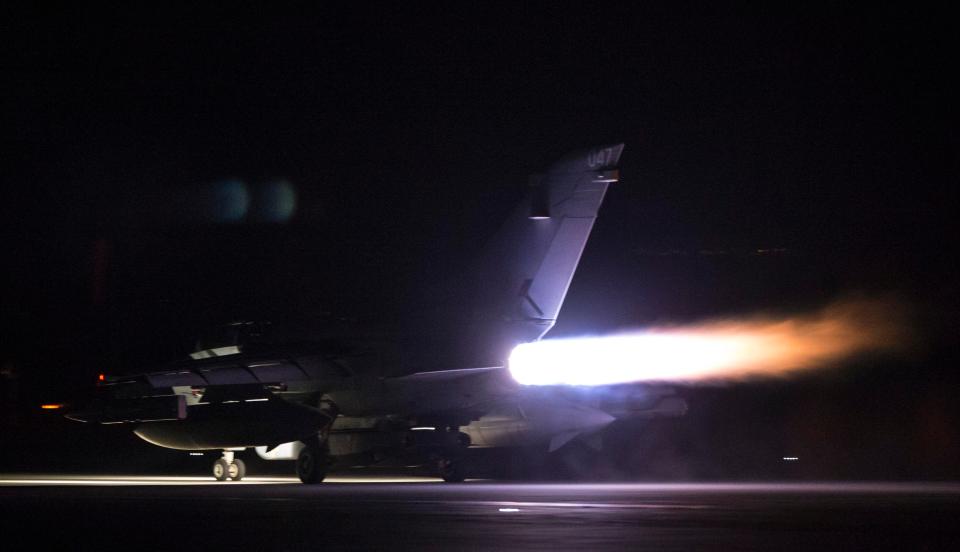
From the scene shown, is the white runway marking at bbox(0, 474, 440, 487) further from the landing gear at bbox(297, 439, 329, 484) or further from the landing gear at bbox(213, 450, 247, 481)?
the landing gear at bbox(297, 439, 329, 484)

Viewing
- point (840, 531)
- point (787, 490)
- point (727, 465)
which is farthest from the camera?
point (727, 465)

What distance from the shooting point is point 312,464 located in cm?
2145

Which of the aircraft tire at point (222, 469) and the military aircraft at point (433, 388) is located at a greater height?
the military aircraft at point (433, 388)

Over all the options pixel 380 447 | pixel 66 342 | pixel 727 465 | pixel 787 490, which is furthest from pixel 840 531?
pixel 66 342

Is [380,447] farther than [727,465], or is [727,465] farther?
[727,465]

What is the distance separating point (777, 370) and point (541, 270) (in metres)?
4.75

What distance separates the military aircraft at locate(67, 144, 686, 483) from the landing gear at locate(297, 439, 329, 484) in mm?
26

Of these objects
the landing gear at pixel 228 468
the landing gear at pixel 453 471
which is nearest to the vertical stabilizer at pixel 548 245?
the landing gear at pixel 453 471

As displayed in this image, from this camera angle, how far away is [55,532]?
33.7ft

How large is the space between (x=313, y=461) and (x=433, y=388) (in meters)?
2.61

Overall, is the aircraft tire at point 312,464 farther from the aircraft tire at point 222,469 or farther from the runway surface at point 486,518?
the runway surface at point 486,518

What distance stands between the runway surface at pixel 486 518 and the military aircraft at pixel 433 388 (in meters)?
2.77

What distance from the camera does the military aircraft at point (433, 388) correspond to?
68.1ft

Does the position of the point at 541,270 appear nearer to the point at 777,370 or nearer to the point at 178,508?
the point at 777,370
